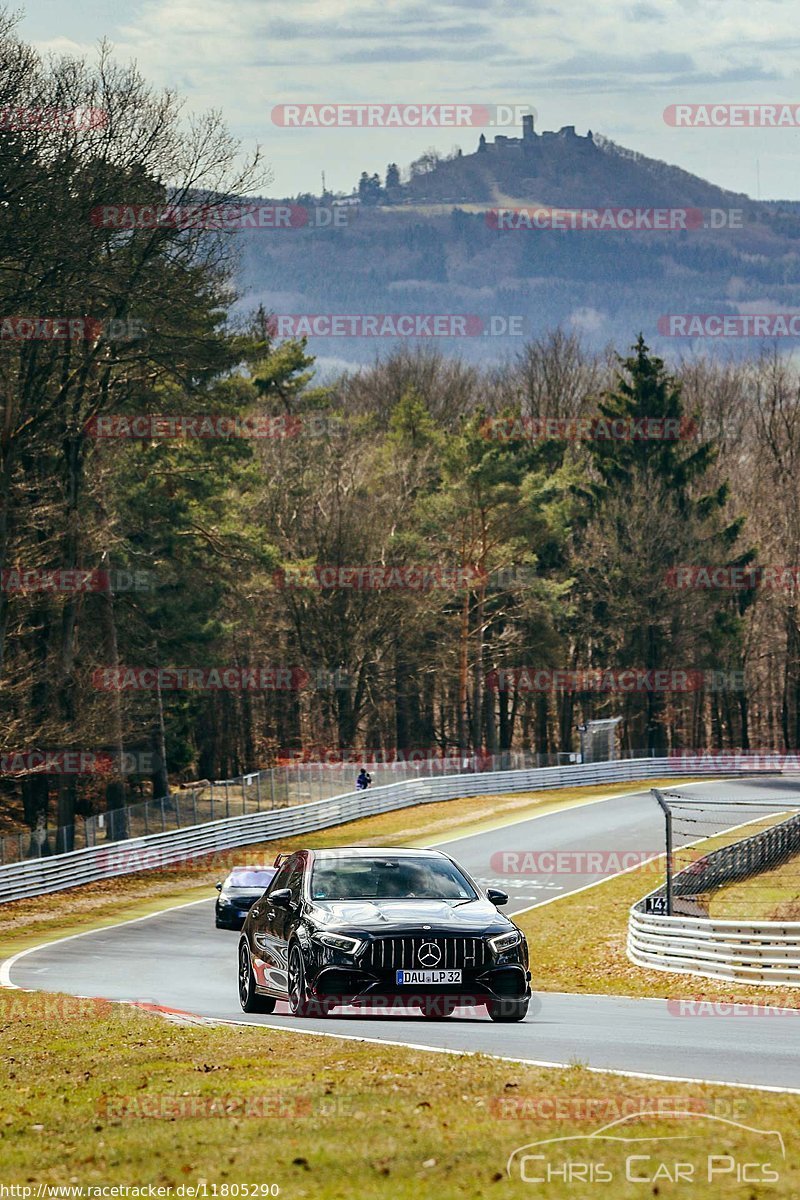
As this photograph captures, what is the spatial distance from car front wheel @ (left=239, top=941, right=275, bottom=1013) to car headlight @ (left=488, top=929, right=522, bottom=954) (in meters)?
2.85

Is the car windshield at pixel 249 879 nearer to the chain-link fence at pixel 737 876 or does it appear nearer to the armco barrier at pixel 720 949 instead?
the chain-link fence at pixel 737 876

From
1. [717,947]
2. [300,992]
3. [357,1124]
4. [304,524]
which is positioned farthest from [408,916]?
[304,524]

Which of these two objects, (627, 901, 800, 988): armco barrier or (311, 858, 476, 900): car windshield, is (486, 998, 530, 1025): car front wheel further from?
(627, 901, 800, 988): armco barrier

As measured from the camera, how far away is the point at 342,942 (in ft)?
43.3

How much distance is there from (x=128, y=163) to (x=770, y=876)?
23.6m

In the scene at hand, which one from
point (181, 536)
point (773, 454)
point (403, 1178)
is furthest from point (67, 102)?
point (773, 454)

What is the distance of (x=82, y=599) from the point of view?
4541cm

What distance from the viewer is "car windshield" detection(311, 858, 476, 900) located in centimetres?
1403

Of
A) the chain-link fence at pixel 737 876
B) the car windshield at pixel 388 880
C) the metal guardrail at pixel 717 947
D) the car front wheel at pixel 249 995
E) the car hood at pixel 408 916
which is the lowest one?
the chain-link fence at pixel 737 876

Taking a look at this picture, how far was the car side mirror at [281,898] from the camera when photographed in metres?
14.2

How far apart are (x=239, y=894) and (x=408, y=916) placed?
669 inches

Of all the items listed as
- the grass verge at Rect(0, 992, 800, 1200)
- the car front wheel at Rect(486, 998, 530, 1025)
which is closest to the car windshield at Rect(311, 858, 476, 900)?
the car front wheel at Rect(486, 998, 530, 1025)

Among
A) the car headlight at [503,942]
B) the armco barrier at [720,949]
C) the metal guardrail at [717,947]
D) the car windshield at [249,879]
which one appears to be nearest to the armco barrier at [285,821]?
the car windshield at [249,879]

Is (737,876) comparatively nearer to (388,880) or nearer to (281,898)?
(388,880)
